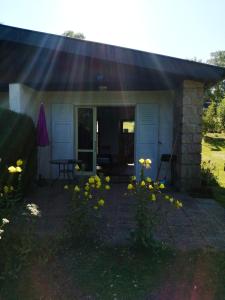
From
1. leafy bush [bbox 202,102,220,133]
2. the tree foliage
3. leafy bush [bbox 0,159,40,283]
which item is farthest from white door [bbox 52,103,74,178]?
the tree foliage

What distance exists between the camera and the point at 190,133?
693 cm

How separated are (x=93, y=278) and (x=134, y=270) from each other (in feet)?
1.51

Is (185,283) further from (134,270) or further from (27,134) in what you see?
(27,134)

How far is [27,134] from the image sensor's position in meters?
6.68

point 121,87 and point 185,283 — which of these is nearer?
point 185,283

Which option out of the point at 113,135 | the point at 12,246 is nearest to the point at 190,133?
the point at 12,246

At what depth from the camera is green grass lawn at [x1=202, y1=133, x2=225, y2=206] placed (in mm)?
7389

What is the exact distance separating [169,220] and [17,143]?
Result: 131 inches

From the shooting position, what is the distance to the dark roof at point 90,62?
6.31 m

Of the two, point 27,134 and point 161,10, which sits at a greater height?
point 161,10

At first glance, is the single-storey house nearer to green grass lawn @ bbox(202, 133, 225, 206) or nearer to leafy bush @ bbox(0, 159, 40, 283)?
green grass lawn @ bbox(202, 133, 225, 206)

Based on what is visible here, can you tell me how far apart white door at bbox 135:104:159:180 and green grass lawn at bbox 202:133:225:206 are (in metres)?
1.87

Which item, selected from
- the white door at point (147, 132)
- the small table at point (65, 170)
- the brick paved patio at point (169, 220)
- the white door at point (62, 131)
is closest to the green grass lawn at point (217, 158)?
the brick paved patio at point (169, 220)

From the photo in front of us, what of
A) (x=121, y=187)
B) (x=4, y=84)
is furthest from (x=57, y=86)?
(x=121, y=187)
